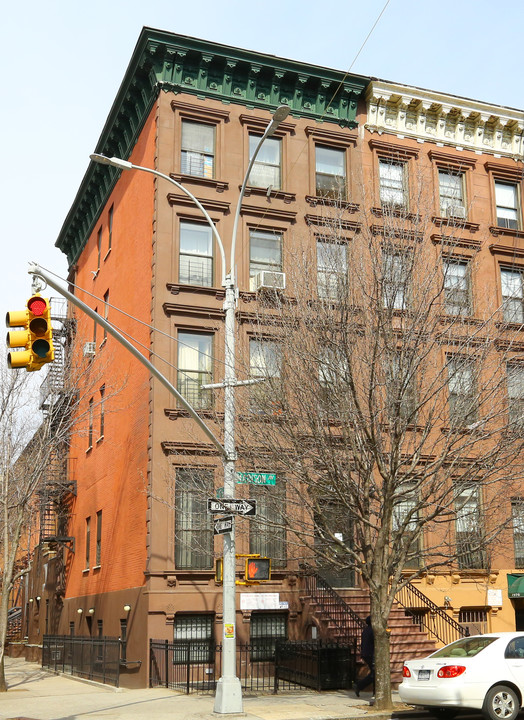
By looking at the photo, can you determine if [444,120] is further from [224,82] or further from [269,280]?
[269,280]

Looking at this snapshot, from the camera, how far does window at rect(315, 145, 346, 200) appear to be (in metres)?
27.9

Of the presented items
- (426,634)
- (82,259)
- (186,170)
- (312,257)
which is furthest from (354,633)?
(82,259)

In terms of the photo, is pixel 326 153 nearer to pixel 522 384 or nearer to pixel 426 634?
pixel 522 384

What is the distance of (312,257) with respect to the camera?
22.0 m

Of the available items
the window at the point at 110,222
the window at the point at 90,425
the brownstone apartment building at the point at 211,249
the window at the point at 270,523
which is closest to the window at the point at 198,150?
the brownstone apartment building at the point at 211,249

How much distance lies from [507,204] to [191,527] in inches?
631

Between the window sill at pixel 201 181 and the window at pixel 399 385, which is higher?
the window sill at pixel 201 181

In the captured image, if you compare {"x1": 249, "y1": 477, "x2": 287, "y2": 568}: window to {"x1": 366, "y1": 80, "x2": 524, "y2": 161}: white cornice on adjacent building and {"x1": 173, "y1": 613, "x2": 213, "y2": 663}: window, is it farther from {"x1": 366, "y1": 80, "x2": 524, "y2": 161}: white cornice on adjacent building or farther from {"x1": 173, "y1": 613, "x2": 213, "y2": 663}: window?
{"x1": 366, "y1": 80, "x2": 524, "y2": 161}: white cornice on adjacent building

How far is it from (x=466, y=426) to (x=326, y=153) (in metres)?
13.4

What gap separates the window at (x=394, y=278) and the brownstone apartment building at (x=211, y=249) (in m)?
3.37

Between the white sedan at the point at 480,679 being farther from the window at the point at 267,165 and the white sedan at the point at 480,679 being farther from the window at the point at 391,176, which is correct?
the window at the point at 391,176

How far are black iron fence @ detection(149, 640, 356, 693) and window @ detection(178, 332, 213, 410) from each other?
657 cm

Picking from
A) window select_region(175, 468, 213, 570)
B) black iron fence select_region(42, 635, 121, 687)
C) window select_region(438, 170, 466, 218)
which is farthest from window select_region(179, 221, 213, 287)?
black iron fence select_region(42, 635, 121, 687)

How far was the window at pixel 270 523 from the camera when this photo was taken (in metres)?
19.2
